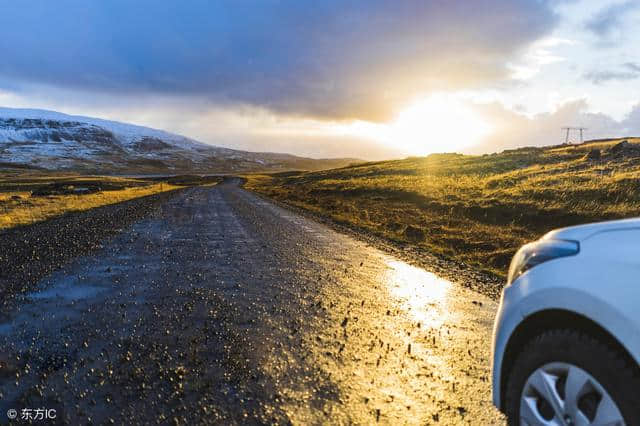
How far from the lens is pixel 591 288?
2051 millimetres

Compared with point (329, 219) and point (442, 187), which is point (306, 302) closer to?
point (329, 219)

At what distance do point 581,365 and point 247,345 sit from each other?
337cm

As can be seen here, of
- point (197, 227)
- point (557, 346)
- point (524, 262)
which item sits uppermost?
point (524, 262)

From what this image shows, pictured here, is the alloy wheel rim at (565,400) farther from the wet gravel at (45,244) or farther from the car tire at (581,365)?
the wet gravel at (45,244)

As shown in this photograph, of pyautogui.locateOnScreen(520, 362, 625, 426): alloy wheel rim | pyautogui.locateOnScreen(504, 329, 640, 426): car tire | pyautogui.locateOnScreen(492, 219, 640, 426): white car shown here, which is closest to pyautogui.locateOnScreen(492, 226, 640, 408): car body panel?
pyautogui.locateOnScreen(492, 219, 640, 426): white car

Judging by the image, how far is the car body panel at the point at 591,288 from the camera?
75.3 inches

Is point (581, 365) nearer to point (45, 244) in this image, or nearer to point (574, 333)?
point (574, 333)

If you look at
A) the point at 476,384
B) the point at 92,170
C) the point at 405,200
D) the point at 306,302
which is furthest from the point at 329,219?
the point at 92,170

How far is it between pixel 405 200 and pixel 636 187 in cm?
1203

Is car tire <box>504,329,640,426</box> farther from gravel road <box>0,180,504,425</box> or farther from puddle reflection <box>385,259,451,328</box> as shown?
puddle reflection <box>385,259,451,328</box>

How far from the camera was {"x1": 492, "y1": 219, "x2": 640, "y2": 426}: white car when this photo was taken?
1.91m

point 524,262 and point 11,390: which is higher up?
point 524,262

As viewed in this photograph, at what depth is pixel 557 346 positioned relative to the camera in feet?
7.10

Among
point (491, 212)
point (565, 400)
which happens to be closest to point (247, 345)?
point (565, 400)
